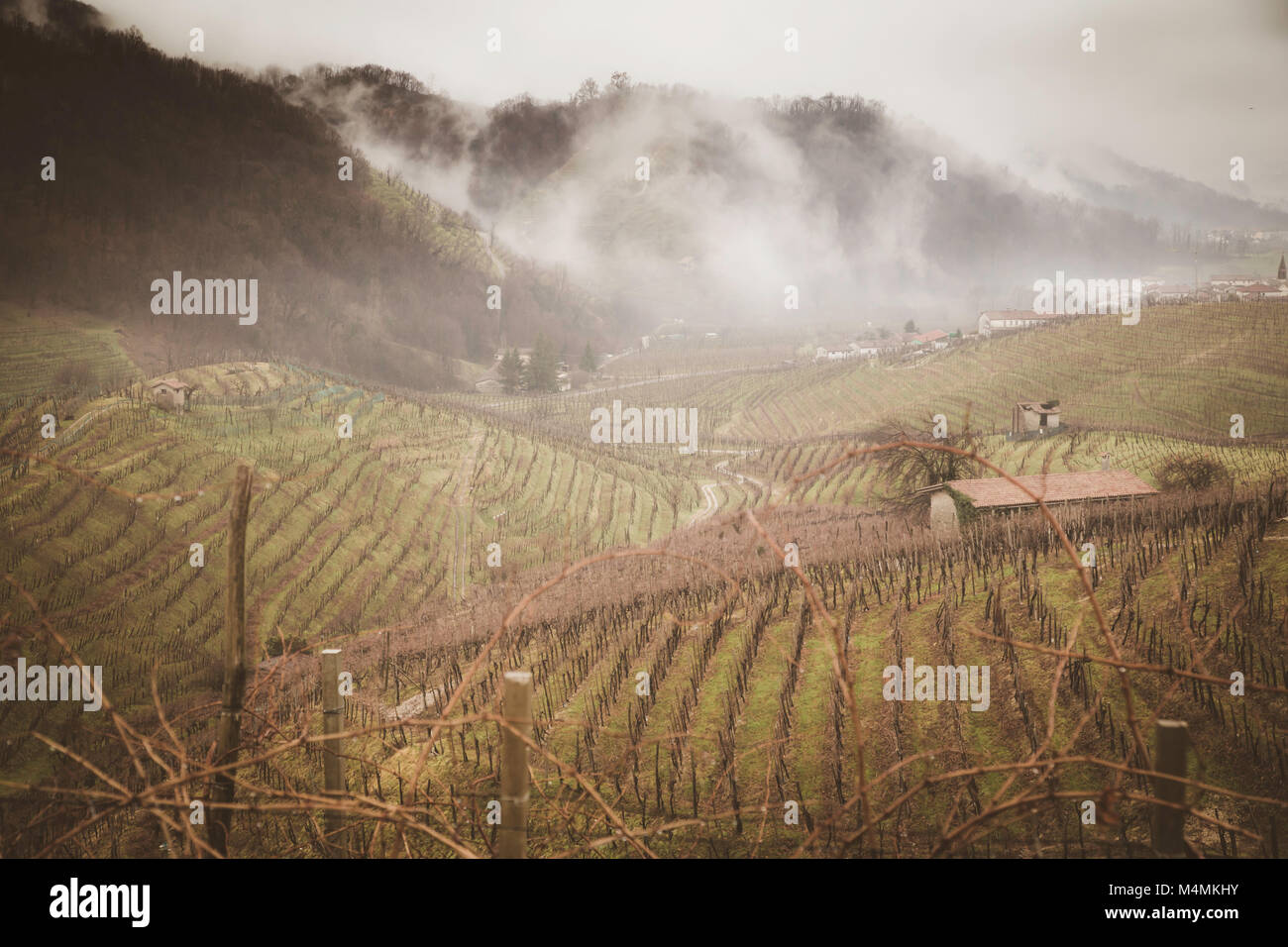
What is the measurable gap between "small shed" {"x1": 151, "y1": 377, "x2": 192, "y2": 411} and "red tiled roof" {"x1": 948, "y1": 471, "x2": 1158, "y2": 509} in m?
6.26

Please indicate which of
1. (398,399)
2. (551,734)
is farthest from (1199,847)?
(398,399)

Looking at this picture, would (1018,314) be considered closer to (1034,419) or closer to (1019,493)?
(1034,419)

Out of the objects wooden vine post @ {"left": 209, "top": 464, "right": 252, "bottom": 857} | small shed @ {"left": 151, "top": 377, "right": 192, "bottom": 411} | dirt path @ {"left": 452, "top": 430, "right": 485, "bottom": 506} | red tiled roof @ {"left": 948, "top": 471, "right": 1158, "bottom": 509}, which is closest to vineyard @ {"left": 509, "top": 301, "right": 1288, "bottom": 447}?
red tiled roof @ {"left": 948, "top": 471, "right": 1158, "bottom": 509}

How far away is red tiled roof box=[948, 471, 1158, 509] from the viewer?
5684mm

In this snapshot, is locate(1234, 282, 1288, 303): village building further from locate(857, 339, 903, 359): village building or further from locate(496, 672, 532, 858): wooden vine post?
locate(496, 672, 532, 858): wooden vine post

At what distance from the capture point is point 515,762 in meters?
2.48

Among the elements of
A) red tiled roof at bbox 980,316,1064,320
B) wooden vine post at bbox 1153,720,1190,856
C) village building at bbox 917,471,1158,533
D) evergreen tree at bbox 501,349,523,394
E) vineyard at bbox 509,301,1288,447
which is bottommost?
wooden vine post at bbox 1153,720,1190,856

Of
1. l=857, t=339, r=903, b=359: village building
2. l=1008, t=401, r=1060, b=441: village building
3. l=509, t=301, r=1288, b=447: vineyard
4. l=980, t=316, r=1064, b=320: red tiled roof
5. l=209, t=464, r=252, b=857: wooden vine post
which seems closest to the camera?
l=209, t=464, r=252, b=857: wooden vine post

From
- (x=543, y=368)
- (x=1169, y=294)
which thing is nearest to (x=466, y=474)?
(x=543, y=368)

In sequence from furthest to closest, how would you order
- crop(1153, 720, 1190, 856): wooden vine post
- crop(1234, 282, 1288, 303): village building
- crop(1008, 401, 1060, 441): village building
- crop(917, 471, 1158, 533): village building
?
crop(1008, 401, 1060, 441): village building < crop(1234, 282, 1288, 303): village building < crop(917, 471, 1158, 533): village building < crop(1153, 720, 1190, 856): wooden vine post

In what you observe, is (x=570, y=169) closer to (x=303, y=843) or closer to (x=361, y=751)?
(x=361, y=751)

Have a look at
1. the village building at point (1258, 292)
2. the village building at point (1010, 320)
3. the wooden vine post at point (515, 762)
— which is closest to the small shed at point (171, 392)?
the wooden vine post at point (515, 762)

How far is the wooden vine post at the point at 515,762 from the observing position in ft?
7.96
